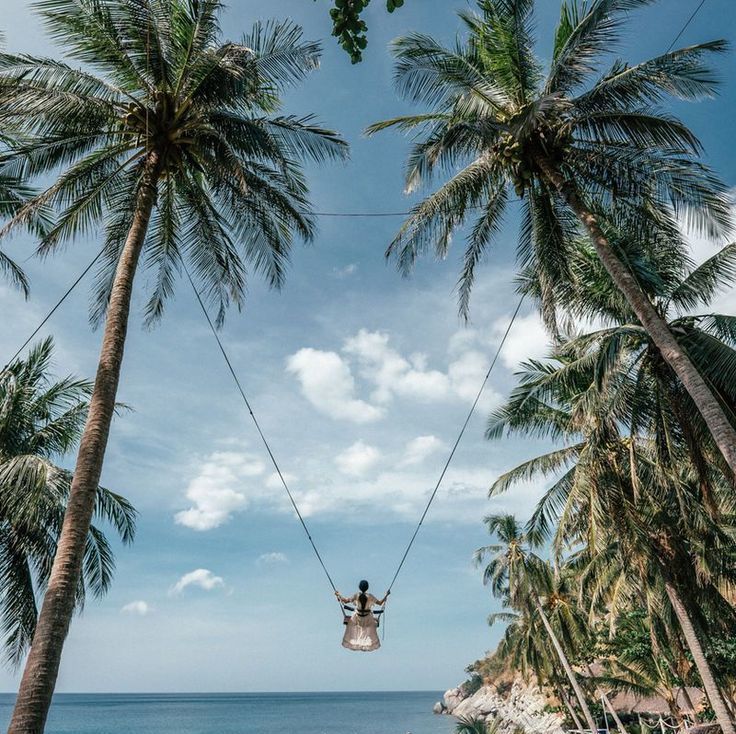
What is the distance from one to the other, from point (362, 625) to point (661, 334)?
5707 millimetres

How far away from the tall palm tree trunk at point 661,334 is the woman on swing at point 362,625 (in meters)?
4.96

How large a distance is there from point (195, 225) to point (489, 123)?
479 cm

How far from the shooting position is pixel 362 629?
8.26 m

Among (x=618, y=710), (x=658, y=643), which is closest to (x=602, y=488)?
(x=658, y=643)

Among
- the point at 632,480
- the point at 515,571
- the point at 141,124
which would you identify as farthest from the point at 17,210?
the point at 515,571

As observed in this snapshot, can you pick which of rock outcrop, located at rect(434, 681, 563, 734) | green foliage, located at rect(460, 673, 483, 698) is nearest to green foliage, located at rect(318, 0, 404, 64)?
rock outcrop, located at rect(434, 681, 563, 734)

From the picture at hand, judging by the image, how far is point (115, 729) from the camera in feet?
311

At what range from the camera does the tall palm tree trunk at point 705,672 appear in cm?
1222

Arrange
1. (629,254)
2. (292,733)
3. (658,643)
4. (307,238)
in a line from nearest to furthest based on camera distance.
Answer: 1. (307,238)
2. (629,254)
3. (658,643)
4. (292,733)

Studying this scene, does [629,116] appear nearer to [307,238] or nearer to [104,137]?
[307,238]

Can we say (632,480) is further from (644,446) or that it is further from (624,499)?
(644,446)

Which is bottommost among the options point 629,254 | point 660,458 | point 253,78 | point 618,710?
point 618,710

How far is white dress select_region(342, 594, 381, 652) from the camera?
8148 mm

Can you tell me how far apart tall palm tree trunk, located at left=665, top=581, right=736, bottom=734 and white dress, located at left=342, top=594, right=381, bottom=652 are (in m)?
8.17
